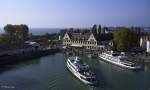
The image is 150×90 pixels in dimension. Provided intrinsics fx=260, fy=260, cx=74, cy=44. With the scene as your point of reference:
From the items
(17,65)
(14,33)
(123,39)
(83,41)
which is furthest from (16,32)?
(123,39)

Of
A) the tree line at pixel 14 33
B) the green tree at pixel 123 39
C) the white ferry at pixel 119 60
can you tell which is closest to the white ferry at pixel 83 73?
the white ferry at pixel 119 60

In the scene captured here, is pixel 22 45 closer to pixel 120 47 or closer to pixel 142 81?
pixel 120 47

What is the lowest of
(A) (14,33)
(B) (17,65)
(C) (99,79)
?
(C) (99,79)

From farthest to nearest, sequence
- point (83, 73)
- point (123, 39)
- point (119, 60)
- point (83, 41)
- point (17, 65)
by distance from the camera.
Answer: point (83, 41) < point (123, 39) < point (17, 65) < point (119, 60) < point (83, 73)

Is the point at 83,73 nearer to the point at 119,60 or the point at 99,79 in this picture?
the point at 99,79

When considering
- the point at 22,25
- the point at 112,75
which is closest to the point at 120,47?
the point at 112,75

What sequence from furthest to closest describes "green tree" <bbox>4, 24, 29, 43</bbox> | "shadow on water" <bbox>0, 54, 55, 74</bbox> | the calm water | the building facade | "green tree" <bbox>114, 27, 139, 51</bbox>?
"green tree" <bbox>4, 24, 29, 43</bbox> < the building facade < "green tree" <bbox>114, 27, 139, 51</bbox> < "shadow on water" <bbox>0, 54, 55, 74</bbox> < the calm water

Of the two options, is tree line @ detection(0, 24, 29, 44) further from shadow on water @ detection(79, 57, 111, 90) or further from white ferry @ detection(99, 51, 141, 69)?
shadow on water @ detection(79, 57, 111, 90)

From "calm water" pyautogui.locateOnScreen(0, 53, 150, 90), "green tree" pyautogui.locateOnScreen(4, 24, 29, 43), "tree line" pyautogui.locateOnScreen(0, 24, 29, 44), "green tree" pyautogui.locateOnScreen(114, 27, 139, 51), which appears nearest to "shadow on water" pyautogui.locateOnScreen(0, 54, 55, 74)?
"calm water" pyautogui.locateOnScreen(0, 53, 150, 90)
